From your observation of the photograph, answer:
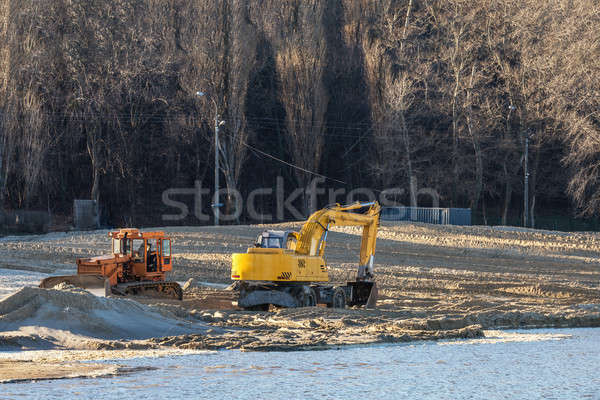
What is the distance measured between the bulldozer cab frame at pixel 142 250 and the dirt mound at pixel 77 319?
5.19 metres

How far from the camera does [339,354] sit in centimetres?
1518

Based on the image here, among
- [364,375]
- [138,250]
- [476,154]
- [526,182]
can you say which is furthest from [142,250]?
[476,154]

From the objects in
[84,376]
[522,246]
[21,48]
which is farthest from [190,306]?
[21,48]

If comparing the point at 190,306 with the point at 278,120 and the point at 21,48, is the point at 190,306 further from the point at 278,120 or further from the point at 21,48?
the point at 278,120

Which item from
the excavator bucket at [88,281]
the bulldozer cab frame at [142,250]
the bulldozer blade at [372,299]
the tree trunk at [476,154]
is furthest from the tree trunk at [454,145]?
the excavator bucket at [88,281]

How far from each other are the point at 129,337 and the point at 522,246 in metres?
25.5

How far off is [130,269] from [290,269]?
4807 millimetres

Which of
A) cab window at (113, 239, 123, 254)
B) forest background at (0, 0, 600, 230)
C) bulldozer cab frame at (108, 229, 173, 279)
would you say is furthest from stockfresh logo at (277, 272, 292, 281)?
forest background at (0, 0, 600, 230)

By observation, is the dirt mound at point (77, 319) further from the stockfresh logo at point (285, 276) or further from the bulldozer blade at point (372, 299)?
the bulldozer blade at point (372, 299)

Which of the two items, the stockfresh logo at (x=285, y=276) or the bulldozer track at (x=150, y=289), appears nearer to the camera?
the stockfresh logo at (x=285, y=276)

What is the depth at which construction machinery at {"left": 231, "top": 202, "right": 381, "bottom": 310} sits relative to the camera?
2109cm

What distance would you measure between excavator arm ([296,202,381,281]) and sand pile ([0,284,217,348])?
465 centimetres

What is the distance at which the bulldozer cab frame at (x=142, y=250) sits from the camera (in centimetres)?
2333

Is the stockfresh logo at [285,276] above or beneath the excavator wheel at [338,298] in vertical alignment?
above
